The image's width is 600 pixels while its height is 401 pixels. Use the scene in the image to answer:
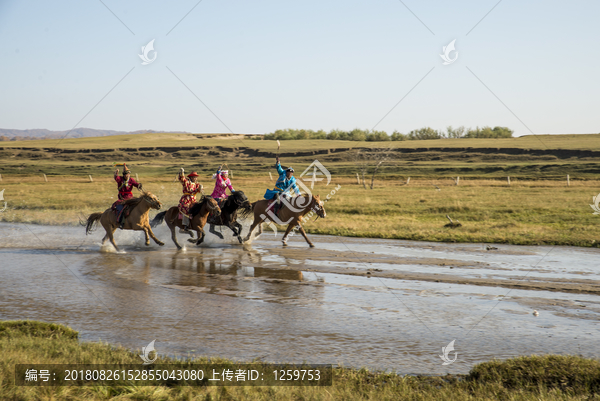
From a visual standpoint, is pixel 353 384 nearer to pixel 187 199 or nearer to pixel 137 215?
pixel 137 215

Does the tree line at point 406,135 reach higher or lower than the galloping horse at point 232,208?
higher

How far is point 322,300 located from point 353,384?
4051 millimetres

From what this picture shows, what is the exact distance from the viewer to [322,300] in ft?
32.4

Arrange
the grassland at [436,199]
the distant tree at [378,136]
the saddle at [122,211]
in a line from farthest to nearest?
the distant tree at [378,136] → the grassland at [436,199] → the saddle at [122,211]

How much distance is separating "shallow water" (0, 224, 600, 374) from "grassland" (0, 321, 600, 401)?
1.72 ft

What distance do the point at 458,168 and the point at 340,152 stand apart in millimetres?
35906

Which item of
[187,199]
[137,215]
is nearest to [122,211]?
[137,215]

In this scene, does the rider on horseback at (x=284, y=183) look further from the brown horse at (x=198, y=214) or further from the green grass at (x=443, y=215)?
the green grass at (x=443, y=215)

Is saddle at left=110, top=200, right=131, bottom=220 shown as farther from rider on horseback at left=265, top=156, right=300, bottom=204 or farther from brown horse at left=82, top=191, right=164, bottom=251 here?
rider on horseback at left=265, top=156, right=300, bottom=204

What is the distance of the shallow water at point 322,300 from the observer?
287 inches

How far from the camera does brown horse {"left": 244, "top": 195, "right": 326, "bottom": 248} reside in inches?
667

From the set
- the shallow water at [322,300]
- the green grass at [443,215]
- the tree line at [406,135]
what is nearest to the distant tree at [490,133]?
the tree line at [406,135]

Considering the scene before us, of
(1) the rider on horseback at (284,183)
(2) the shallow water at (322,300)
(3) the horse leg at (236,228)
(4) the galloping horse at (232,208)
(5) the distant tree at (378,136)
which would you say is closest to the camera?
(2) the shallow water at (322,300)

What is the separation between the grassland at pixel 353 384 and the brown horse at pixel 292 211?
1062 cm
